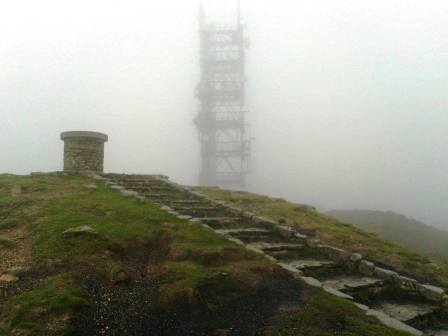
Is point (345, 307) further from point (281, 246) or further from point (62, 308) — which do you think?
point (62, 308)

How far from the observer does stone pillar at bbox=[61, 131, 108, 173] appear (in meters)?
16.6

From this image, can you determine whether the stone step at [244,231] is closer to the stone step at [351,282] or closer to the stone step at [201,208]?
the stone step at [201,208]

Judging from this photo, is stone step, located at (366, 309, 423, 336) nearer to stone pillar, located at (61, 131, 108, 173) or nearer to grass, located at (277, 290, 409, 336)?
grass, located at (277, 290, 409, 336)

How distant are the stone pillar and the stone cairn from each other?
16.0 ft

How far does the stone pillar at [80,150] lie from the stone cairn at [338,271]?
488 cm

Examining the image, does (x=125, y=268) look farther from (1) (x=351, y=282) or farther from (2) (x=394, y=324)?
(2) (x=394, y=324)

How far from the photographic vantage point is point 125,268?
721 centimetres

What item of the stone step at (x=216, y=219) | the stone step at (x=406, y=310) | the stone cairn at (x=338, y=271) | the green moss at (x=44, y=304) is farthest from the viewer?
the stone step at (x=216, y=219)

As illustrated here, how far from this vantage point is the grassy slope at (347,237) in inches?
376

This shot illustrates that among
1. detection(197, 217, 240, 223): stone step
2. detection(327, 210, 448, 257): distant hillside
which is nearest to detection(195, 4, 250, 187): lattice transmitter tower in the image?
detection(327, 210, 448, 257): distant hillside

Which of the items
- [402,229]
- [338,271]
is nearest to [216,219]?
[338,271]

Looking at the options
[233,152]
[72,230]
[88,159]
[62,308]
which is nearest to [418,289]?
[62,308]

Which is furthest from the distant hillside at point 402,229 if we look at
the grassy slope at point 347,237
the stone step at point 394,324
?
the stone step at point 394,324

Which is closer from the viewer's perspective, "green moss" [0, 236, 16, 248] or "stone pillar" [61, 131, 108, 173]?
"green moss" [0, 236, 16, 248]
